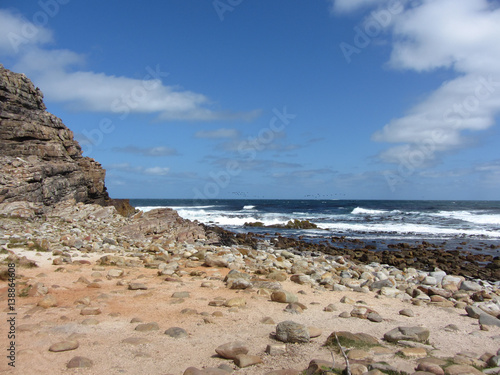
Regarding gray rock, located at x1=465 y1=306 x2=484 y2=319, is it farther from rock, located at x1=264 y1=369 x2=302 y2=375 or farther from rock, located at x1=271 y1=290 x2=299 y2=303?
rock, located at x1=264 y1=369 x2=302 y2=375

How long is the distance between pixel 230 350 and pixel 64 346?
6.48ft

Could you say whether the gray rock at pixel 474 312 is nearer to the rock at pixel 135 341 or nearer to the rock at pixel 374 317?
the rock at pixel 374 317

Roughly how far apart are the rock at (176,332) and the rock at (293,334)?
1288 mm

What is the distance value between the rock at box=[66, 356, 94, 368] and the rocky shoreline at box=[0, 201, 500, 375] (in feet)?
0.04

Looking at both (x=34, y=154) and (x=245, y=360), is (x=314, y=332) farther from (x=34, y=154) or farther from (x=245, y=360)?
(x=34, y=154)

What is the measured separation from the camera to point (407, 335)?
4852 mm

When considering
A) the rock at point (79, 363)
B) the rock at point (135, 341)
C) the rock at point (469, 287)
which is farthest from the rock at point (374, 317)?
the rock at point (469, 287)

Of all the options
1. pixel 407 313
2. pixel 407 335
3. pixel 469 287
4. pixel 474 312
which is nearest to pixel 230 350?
pixel 407 335

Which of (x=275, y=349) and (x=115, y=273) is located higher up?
(x=115, y=273)

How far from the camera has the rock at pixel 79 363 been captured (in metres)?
3.84

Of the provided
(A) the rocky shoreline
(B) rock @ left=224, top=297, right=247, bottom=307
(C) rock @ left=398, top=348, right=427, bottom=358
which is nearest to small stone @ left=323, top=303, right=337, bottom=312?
(A) the rocky shoreline

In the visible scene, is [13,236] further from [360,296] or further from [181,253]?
[360,296]

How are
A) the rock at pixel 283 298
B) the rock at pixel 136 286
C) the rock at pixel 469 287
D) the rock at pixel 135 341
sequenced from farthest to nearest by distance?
the rock at pixel 469 287 < the rock at pixel 136 286 < the rock at pixel 283 298 < the rock at pixel 135 341

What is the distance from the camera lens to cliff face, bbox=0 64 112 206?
56.3ft
